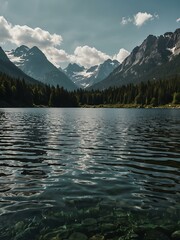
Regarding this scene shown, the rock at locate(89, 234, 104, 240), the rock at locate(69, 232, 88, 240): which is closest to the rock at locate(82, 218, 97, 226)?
the rock at locate(69, 232, 88, 240)

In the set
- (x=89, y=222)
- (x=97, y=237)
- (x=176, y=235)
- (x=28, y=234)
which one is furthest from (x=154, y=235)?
(x=28, y=234)

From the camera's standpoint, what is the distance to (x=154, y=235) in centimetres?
1131

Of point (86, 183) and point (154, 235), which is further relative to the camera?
point (86, 183)

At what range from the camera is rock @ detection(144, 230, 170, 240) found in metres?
11.1

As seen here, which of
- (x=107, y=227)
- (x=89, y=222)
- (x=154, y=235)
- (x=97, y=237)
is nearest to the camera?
(x=97, y=237)

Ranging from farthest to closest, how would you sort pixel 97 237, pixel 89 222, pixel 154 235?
pixel 89 222 < pixel 154 235 < pixel 97 237

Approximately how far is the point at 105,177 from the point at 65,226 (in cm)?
834

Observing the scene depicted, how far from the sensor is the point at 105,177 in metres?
20.0

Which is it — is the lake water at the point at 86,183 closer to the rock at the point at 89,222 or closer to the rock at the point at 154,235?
the rock at the point at 89,222

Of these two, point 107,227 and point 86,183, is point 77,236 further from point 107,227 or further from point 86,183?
point 86,183

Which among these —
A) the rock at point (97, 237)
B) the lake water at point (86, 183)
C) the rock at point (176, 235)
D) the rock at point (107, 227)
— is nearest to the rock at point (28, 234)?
the lake water at point (86, 183)

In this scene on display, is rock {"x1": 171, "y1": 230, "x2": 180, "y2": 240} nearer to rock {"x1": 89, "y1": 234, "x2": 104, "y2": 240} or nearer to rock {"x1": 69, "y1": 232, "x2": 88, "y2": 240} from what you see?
rock {"x1": 89, "y1": 234, "x2": 104, "y2": 240}

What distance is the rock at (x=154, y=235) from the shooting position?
1109cm

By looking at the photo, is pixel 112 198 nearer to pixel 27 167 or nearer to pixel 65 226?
pixel 65 226
